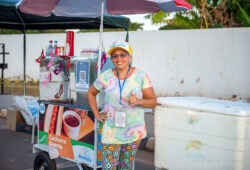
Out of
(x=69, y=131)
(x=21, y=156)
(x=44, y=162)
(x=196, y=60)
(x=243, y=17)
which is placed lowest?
(x=21, y=156)

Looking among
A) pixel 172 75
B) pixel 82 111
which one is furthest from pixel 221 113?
pixel 172 75

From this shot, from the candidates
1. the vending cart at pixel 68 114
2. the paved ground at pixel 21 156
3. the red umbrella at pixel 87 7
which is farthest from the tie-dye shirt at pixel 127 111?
the paved ground at pixel 21 156

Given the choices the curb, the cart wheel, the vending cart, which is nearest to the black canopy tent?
the curb

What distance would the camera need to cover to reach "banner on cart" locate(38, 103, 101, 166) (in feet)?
16.1

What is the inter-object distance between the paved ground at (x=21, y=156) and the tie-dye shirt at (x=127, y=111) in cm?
261

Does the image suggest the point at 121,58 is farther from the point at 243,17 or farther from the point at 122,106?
the point at 243,17

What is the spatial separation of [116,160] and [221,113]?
103 centimetres

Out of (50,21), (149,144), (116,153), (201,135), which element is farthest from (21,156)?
(201,135)

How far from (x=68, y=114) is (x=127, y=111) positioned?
1285mm

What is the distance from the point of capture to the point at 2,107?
1185cm

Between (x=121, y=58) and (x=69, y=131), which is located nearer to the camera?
(x=121, y=58)

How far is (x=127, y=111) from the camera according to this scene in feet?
13.2

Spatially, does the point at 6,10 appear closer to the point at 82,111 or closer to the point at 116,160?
the point at 82,111

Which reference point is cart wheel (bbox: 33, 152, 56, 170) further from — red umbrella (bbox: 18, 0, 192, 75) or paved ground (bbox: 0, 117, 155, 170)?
red umbrella (bbox: 18, 0, 192, 75)
